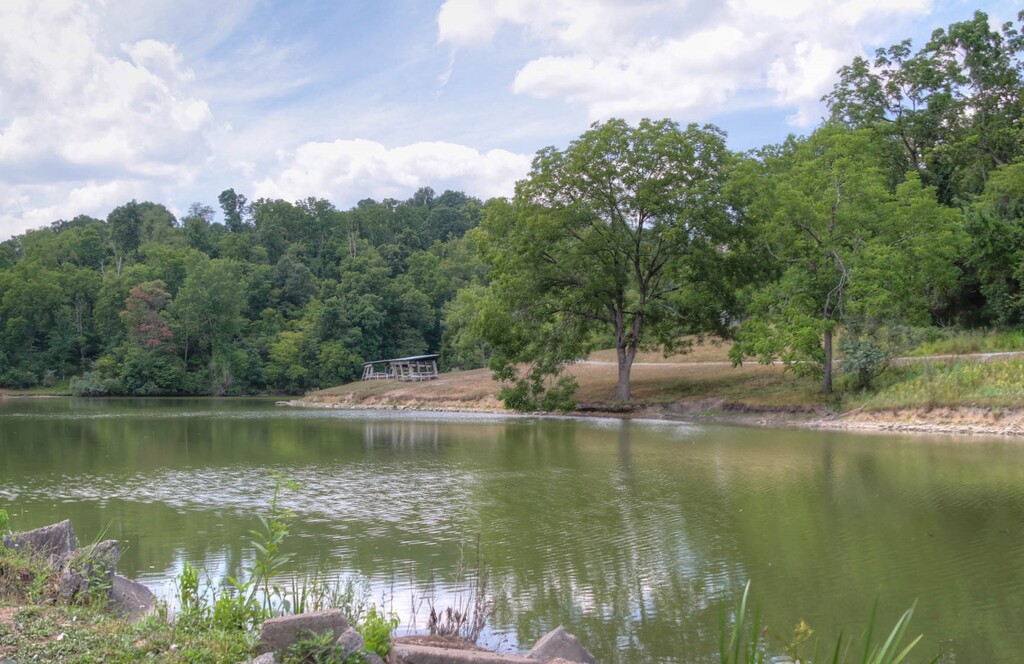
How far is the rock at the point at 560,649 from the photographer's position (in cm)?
617

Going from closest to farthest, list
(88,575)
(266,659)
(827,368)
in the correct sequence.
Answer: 1. (266,659)
2. (88,575)
3. (827,368)

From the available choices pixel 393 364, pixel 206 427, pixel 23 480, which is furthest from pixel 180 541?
pixel 393 364

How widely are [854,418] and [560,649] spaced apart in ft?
Answer: 84.1

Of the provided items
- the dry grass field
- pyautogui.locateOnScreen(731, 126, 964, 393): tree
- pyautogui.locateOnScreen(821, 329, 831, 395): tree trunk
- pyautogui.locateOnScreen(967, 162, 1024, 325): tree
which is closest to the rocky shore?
pyautogui.locateOnScreen(731, 126, 964, 393): tree

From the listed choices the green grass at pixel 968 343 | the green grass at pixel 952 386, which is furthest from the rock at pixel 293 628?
the green grass at pixel 968 343

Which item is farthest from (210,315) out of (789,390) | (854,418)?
(854,418)

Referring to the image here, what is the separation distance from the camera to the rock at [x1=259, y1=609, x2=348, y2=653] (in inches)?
198

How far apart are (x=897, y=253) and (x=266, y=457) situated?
24.1 metres

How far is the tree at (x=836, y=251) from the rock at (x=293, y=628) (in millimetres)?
28536

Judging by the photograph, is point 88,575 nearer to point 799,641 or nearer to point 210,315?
point 799,641

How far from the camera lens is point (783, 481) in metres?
16.5

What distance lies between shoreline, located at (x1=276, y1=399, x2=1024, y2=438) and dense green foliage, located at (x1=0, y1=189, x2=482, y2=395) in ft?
130

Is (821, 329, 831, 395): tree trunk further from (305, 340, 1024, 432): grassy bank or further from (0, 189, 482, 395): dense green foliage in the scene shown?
(0, 189, 482, 395): dense green foliage

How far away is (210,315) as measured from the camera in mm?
76000
